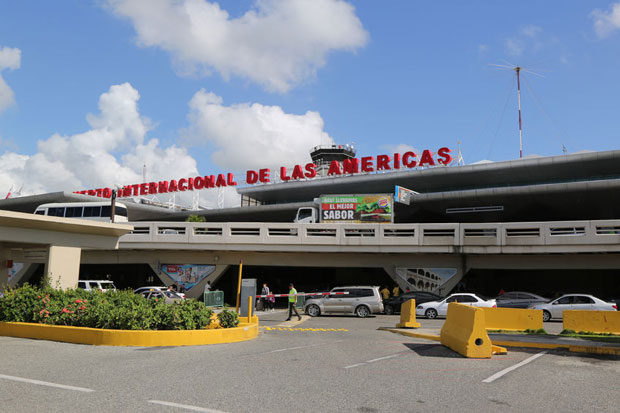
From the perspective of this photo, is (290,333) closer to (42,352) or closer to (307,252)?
(42,352)

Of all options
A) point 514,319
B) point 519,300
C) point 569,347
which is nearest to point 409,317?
point 514,319

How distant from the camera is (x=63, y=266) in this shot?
20531 millimetres

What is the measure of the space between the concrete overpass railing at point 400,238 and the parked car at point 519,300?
450 cm

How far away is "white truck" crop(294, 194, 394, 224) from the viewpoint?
42.8 meters

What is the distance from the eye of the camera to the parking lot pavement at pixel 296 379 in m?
6.97

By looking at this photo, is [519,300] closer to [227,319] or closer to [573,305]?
[573,305]

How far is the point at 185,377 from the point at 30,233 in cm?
1398

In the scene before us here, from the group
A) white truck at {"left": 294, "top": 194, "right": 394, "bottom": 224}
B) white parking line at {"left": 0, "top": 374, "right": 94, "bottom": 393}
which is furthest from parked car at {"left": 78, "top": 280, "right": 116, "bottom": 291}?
white parking line at {"left": 0, "top": 374, "right": 94, "bottom": 393}

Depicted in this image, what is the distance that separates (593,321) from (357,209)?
26796 millimetres

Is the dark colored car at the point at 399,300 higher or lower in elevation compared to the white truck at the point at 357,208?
lower

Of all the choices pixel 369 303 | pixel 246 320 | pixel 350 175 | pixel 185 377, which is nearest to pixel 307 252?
pixel 369 303

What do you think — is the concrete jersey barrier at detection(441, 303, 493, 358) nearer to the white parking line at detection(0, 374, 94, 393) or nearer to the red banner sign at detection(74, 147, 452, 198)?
the white parking line at detection(0, 374, 94, 393)

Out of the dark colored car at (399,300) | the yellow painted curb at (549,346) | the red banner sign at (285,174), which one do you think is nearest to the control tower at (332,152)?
the red banner sign at (285,174)

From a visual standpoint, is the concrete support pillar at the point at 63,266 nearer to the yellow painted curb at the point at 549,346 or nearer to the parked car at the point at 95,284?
the parked car at the point at 95,284
